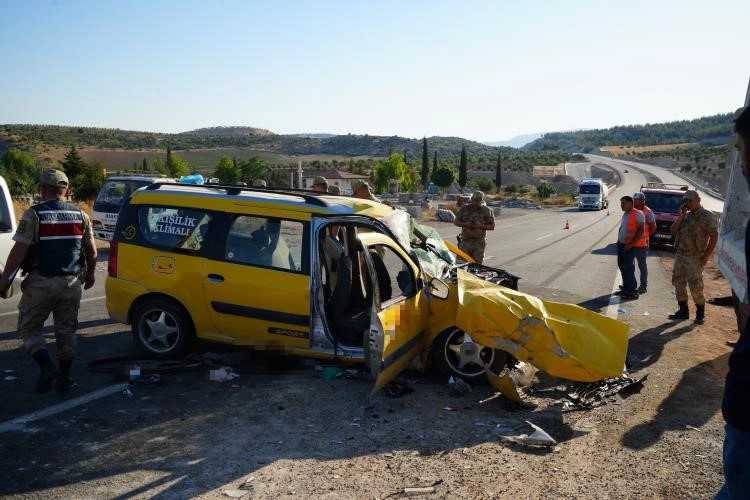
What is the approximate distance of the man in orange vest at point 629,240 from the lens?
1084 centimetres

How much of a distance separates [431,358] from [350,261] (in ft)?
4.35

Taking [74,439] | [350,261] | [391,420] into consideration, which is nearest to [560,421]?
[391,420]

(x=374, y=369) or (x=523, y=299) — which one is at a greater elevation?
(x=523, y=299)

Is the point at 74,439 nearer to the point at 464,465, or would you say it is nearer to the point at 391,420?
the point at 391,420

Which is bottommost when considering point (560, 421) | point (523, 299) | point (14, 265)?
point (560, 421)

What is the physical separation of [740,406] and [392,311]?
3419 millimetres

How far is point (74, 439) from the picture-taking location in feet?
15.0

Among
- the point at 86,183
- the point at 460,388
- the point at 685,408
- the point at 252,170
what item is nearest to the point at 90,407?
the point at 460,388

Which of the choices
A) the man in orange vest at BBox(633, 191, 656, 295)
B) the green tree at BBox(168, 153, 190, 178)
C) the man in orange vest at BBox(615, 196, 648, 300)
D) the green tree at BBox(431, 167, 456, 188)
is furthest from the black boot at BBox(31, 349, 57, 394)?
the green tree at BBox(431, 167, 456, 188)

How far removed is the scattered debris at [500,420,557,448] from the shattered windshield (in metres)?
2.01

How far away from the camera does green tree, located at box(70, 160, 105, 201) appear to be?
45.7 m

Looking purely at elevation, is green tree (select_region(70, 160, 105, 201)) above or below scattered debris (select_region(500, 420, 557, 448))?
above

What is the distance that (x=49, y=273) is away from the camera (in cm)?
546

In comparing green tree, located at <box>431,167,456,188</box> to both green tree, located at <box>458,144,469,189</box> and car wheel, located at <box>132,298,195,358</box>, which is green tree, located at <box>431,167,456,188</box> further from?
car wheel, located at <box>132,298,195,358</box>
